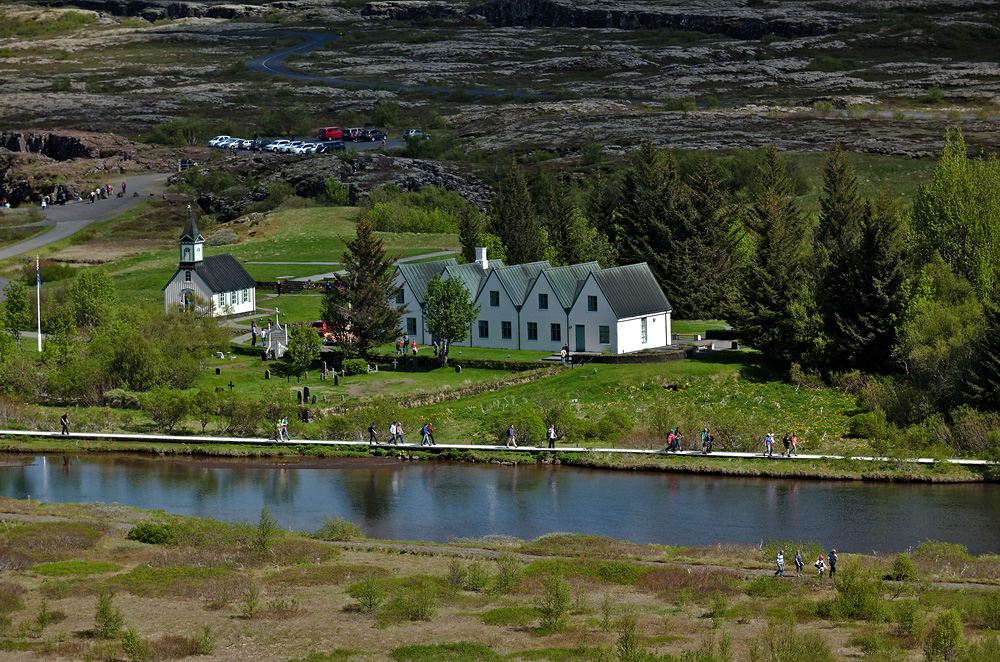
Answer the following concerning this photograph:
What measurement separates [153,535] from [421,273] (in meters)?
44.8

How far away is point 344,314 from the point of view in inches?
3268

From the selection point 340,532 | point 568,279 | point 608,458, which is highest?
point 568,279

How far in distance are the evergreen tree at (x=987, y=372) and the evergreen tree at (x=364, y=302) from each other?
36078 mm

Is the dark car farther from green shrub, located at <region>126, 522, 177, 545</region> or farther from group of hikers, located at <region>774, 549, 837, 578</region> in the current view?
group of hikers, located at <region>774, 549, 837, 578</region>

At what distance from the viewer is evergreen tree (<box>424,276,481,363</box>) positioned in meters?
82.8

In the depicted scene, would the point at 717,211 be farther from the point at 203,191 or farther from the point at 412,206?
the point at 203,191

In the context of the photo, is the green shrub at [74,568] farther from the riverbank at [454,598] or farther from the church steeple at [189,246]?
the church steeple at [189,246]

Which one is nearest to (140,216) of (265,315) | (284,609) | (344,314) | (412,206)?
(412,206)

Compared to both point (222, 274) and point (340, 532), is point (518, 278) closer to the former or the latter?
point (222, 274)

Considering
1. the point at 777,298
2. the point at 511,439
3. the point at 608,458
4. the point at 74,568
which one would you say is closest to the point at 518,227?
the point at 777,298

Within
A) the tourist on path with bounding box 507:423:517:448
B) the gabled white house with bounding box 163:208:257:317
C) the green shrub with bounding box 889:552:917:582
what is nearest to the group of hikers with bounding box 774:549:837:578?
the green shrub with bounding box 889:552:917:582

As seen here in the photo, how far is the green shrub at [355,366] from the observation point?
8144cm

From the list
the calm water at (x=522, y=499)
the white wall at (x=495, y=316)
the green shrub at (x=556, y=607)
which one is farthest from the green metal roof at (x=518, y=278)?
the green shrub at (x=556, y=607)

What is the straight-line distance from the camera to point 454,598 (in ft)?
133
